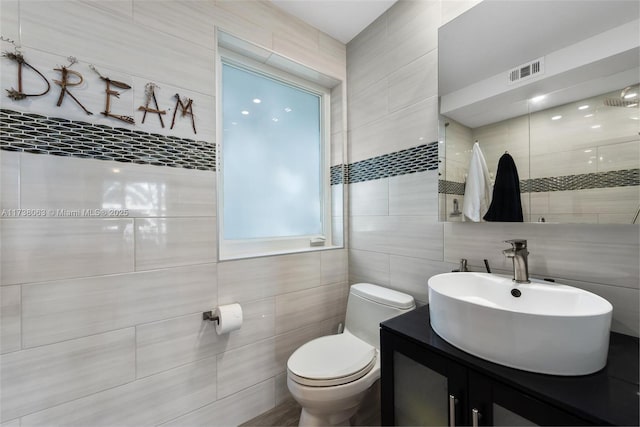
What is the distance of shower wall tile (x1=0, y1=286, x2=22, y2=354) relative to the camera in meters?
0.96

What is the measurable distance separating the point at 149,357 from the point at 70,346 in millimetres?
296

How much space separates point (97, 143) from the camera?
1.12 metres

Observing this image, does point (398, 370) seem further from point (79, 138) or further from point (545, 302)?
point (79, 138)

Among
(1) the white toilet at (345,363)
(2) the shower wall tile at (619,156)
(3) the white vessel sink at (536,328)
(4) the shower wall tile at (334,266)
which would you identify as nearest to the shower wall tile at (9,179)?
(1) the white toilet at (345,363)

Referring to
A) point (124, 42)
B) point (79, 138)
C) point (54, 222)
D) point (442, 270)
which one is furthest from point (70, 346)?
point (442, 270)

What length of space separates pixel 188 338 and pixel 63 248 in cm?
66

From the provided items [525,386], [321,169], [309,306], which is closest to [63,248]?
[309,306]

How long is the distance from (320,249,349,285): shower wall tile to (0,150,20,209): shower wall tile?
1.44 meters

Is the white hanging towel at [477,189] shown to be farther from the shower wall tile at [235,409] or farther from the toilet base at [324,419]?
the shower wall tile at [235,409]

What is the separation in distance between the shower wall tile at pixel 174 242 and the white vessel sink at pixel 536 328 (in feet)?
3.56

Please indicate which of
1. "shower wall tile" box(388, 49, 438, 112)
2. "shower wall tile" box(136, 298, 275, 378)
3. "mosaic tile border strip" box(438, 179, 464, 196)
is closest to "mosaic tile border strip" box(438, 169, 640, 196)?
"mosaic tile border strip" box(438, 179, 464, 196)

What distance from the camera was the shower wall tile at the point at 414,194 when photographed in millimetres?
1437

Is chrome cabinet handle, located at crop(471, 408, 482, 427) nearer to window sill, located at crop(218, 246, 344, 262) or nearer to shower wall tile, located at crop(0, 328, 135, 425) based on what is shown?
window sill, located at crop(218, 246, 344, 262)

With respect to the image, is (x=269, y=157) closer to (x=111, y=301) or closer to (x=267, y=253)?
(x=267, y=253)
